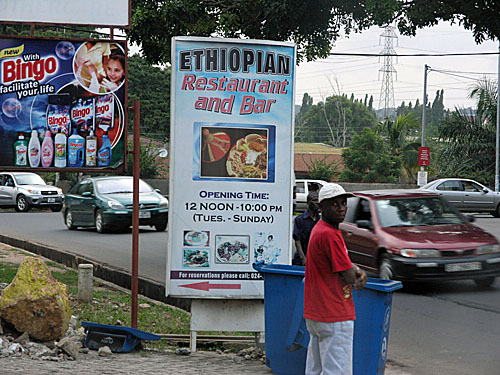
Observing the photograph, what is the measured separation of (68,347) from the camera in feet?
22.0

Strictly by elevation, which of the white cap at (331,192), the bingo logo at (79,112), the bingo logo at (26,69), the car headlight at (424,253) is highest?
the bingo logo at (26,69)

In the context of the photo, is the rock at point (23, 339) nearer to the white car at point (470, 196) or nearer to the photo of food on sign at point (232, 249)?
the photo of food on sign at point (232, 249)

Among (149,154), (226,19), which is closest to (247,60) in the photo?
(226,19)

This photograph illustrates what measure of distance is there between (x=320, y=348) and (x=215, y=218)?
2.58 metres

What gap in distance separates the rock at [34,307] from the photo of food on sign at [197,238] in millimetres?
1308

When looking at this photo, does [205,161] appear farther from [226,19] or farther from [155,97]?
[155,97]

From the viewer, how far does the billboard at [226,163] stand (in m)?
7.13

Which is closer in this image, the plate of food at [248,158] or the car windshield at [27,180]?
the plate of food at [248,158]

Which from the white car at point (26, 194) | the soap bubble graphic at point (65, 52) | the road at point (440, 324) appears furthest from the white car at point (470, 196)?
the soap bubble graphic at point (65, 52)

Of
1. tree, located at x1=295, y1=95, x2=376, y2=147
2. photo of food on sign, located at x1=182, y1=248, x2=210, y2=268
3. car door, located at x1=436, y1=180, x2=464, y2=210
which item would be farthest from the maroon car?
tree, located at x1=295, y1=95, x2=376, y2=147

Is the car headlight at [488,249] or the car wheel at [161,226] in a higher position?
the car headlight at [488,249]

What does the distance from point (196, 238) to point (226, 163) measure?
769 mm

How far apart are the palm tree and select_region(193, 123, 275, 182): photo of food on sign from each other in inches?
1551

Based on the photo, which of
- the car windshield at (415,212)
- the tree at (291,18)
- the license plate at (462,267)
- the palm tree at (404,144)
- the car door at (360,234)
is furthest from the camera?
the palm tree at (404,144)
